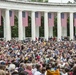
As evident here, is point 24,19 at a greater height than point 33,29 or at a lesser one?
greater

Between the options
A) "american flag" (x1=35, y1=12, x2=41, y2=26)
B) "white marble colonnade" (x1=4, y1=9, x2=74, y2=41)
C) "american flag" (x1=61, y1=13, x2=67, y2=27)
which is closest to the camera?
"white marble colonnade" (x1=4, y1=9, x2=74, y2=41)

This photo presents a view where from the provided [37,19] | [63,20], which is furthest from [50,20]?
[37,19]

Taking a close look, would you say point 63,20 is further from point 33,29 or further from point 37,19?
point 33,29

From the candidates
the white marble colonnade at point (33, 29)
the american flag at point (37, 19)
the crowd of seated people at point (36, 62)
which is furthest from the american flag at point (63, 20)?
the crowd of seated people at point (36, 62)

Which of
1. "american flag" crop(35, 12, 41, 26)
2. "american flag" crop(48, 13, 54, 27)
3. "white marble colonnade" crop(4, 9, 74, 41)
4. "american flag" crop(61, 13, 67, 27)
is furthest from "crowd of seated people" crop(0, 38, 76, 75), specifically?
"american flag" crop(61, 13, 67, 27)

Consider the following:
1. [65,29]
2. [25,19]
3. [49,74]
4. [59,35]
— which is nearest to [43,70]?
[49,74]

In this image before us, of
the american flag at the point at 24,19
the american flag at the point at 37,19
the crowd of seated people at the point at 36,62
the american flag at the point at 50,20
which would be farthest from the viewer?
the american flag at the point at 50,20

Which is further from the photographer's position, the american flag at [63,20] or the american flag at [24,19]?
the american flag at [63,20]

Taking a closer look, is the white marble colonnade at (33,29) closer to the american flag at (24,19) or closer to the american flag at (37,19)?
the american flag at (37,19)

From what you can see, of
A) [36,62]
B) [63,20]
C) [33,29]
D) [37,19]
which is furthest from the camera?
[63,20]

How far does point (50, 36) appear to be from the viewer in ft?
331

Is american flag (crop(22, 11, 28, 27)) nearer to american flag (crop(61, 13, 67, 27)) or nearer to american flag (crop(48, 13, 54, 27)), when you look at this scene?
american flag (crop(48, 13, 54, 27))

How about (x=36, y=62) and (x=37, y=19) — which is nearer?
(x=36, y=62)

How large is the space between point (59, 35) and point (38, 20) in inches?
325
